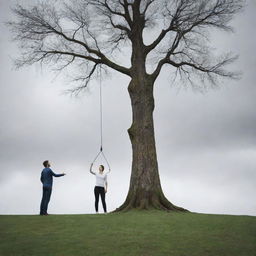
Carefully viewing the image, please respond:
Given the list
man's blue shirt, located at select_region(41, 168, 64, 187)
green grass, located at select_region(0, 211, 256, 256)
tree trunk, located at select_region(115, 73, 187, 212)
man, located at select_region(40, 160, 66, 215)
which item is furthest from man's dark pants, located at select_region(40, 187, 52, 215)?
tree trunk, located at select_region(115, 73, 187, 212)

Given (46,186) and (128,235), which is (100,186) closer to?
(46,186)

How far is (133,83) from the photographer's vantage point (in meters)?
16.3

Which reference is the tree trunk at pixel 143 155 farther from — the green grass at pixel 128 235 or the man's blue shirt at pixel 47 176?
the man's blue shirt at pixel 47 176

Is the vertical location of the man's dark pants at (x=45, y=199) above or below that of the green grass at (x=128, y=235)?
above

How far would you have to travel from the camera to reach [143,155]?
15.3 metres

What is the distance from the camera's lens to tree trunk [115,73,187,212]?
14.7 metres

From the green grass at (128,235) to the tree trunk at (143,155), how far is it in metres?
1.56

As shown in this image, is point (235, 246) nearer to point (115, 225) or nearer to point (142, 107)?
point (115, 225)

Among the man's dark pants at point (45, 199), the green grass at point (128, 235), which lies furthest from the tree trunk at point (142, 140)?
the man's dark pants at point (45, 199)

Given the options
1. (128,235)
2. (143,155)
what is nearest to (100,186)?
(143,155)

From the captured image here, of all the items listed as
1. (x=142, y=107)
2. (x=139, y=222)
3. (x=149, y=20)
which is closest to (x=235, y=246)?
(x=139, y=222)

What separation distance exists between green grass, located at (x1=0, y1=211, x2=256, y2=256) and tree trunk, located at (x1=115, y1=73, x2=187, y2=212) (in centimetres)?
156

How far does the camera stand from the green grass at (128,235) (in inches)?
333

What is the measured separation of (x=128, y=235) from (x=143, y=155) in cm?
568
